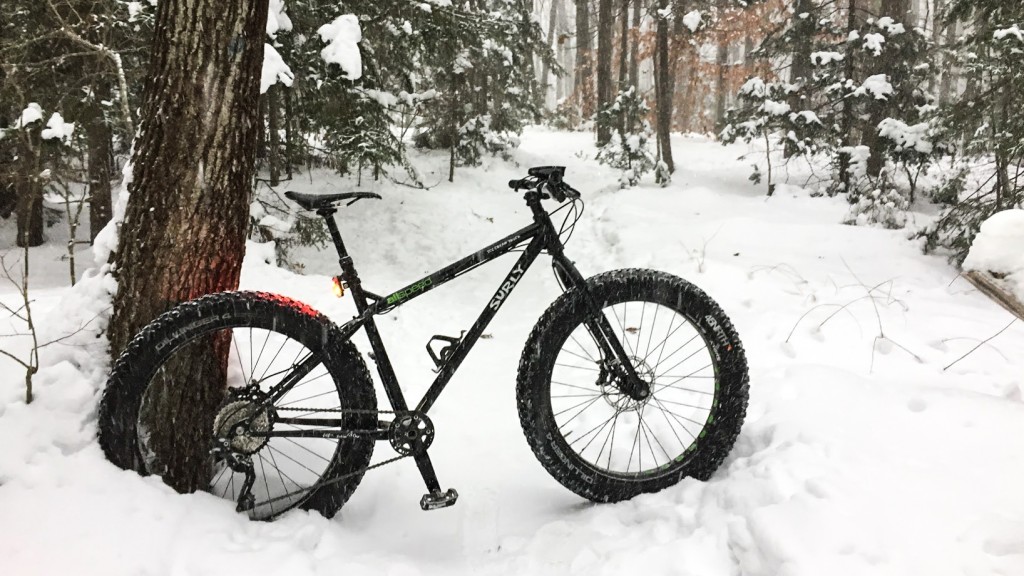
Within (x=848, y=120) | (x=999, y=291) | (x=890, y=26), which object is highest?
(x=890, y=26)

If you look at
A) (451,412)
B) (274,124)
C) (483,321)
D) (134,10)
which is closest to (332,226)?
(483,321)

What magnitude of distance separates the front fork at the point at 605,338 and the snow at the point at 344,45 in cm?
398

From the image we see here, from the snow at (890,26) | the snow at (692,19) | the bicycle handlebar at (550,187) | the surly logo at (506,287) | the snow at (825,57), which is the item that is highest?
the snow at (692,19)

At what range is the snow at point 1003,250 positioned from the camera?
5.39 ft

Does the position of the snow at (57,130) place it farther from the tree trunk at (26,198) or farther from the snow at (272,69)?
the snow at (272,69)

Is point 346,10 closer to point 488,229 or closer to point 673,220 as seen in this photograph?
point 488,229

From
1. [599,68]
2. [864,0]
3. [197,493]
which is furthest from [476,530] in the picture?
[864,0]

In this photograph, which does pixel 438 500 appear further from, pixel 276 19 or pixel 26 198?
pixel 26 198

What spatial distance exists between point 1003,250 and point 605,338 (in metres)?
1.38

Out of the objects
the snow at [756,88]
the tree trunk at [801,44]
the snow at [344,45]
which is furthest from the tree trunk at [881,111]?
the snow at [344,45]

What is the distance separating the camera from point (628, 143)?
33.6 feet

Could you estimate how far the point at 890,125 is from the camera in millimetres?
8023

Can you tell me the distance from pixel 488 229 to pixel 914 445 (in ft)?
25.1

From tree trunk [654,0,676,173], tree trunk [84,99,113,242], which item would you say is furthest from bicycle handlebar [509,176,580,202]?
tree trunk [654,0,676,173]
